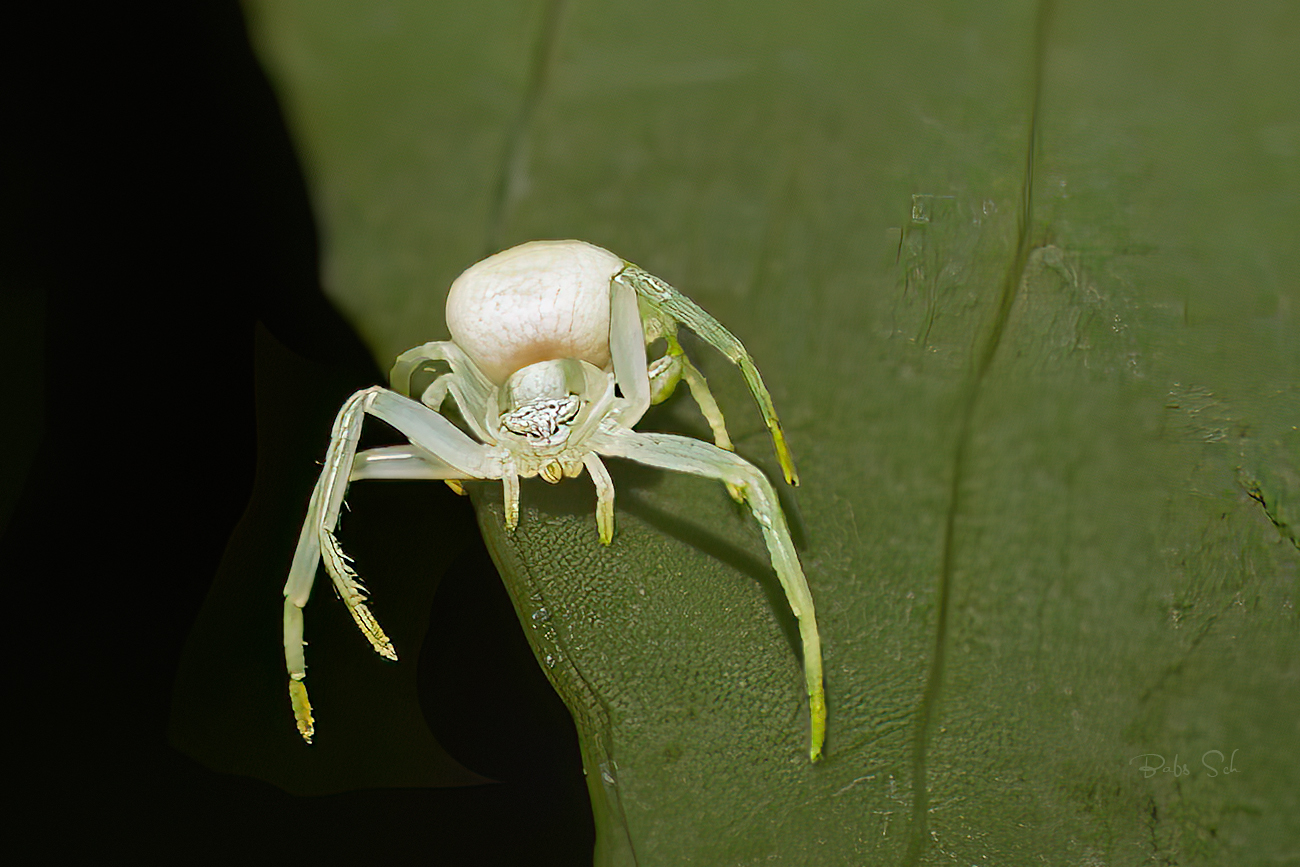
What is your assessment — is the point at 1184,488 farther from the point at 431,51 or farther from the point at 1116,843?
the point at 431,51

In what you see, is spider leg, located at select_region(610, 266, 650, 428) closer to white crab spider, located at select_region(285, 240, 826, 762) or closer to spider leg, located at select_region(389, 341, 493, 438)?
white crab spider, located at select_region(285, 240, 826, 762)

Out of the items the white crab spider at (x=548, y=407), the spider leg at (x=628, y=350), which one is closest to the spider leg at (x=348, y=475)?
the white crab spider at (x=548, y=407)

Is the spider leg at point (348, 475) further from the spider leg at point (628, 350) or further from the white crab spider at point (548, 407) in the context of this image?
the spider leg at point (628, 350)

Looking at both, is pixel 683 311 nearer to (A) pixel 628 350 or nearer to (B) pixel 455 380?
(A) pixel 628 350

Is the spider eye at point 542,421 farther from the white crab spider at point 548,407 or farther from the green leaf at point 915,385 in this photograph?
the green leaf at point 915,385

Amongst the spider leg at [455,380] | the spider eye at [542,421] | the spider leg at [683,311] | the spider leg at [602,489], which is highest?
the spider leg at [683,311]

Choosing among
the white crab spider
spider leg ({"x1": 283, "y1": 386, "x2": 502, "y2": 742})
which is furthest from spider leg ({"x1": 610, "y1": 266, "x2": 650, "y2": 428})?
spider leg ({"x1": 283, "y1": 386, "x2": 502, "y2": 742})

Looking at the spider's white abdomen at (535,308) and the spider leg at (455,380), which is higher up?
the spider's white abdomen at (535,308)
